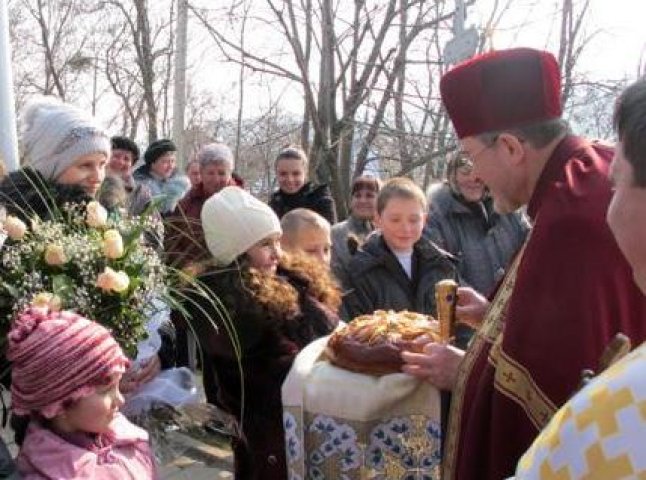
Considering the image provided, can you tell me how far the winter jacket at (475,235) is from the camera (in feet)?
15.2

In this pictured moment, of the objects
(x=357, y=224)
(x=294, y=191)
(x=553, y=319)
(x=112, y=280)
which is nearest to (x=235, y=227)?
(x=112, y=280)

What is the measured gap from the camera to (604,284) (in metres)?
2.00

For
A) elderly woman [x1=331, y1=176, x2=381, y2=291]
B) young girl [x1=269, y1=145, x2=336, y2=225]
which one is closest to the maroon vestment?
elderly woman [x1=331, y1=176, x2=381, y2=291]

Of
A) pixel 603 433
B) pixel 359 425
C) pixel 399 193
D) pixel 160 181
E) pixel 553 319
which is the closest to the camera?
pixel 603 433

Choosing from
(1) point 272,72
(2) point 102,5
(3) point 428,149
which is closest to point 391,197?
(1) point 272,72

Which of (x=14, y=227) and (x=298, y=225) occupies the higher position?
(x=14, y=227)

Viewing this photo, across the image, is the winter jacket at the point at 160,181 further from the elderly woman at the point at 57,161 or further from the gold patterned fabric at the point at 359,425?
the gold patterned fabric at the point at 359,425

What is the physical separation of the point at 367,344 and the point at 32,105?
1.59m

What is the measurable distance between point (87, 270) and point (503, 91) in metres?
1.28

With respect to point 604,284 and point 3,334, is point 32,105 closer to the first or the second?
point 3,334

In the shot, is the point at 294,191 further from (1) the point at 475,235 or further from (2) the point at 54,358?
(2) the point at 54,358

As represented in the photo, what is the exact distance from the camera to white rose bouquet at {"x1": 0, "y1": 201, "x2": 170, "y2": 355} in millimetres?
2215

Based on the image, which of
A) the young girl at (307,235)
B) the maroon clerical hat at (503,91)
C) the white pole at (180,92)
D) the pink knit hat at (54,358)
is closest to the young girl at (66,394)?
the pink knit hat at (54,358)

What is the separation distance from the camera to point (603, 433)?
104cm
